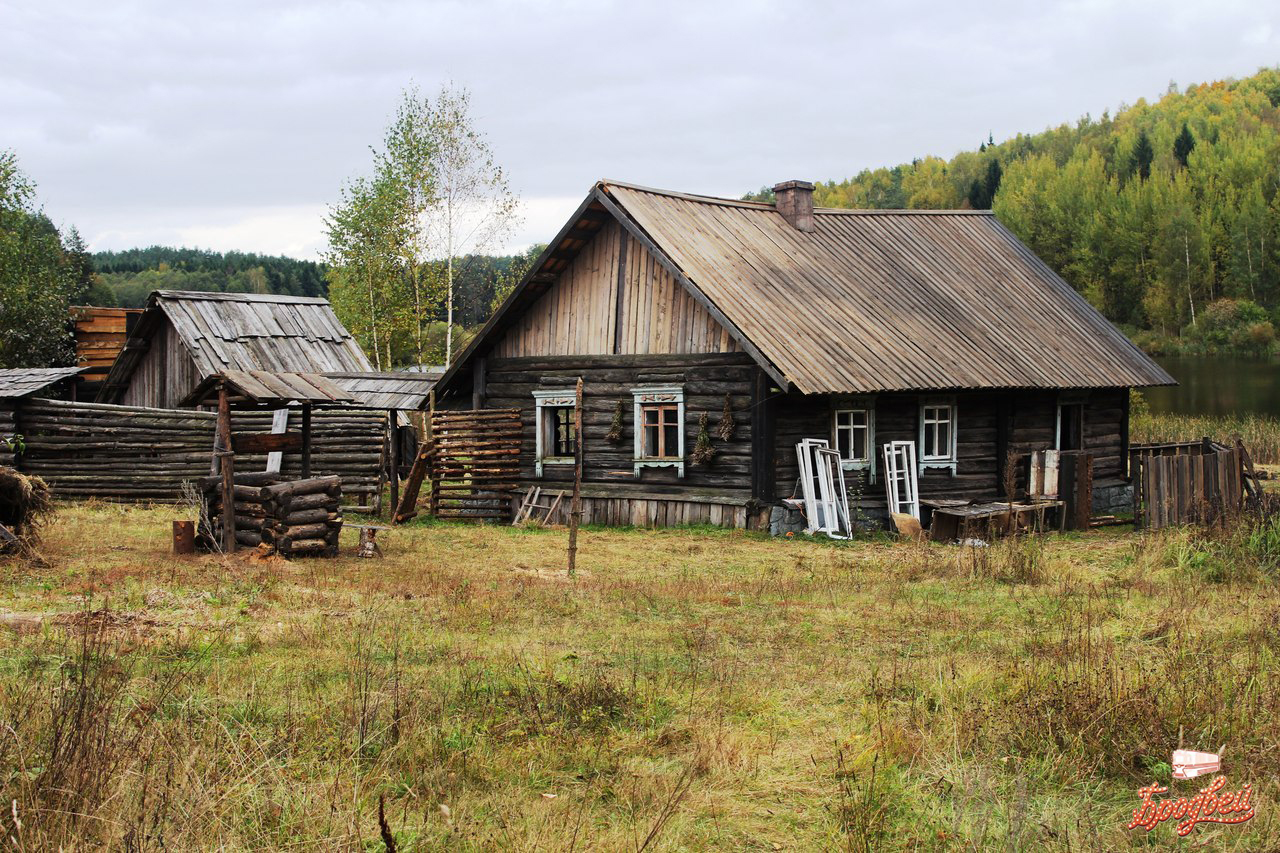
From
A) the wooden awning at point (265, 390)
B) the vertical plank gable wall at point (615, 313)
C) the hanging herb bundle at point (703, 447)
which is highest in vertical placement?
the vertical plank gable wall at point (615, 313)

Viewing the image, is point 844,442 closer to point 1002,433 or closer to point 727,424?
point 727,424

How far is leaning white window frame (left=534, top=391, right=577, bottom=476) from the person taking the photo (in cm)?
2086

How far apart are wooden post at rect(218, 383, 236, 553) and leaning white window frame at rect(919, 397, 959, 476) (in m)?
11.3

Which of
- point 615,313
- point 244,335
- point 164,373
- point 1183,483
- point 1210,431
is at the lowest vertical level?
point 1183,483

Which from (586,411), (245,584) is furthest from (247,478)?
(586,411)

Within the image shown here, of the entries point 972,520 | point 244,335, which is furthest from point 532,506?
point 244,335

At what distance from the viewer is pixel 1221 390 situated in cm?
5206

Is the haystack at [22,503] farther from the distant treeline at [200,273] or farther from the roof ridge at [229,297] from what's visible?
the distant treeline at [200,273]

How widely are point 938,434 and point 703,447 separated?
4.36 meters

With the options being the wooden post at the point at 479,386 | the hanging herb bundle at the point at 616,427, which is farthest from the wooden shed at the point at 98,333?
the hanging herb bundle at the point at 616,427

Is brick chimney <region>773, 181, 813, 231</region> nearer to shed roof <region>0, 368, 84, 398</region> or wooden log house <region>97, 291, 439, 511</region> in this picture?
wooden log house <region>97, 291, 439, 511</region>

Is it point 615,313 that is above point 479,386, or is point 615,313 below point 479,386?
above

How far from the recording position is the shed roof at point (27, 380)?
20531 millimetres

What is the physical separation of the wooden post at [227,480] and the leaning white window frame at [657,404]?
24.6 feet
